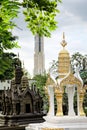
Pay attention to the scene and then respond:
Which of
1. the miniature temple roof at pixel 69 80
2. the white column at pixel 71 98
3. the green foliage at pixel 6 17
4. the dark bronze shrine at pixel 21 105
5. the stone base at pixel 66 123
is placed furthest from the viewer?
the dark bronze shrine at pixel 21 105

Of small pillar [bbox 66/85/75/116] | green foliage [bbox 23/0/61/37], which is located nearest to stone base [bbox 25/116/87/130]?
small pillar [bbox 66/85/75/116]

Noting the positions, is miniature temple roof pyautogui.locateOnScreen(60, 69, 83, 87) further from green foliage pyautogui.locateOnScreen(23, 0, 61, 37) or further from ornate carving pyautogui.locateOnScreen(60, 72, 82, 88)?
green foliage pyautogui.locateOnScreen(23, 0, 61, 37)

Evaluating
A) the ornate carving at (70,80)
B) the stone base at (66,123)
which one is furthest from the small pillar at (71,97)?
the stone base at (66,123)

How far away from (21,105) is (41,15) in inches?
714

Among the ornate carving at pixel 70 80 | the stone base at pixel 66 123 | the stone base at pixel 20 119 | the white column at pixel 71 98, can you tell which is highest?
the ornate carving at pixel 70 80

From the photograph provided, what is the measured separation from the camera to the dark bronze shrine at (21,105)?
2429 centimetres

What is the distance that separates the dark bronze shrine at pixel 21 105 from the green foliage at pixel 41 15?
54.9ft

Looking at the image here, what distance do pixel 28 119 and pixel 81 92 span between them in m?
9.03

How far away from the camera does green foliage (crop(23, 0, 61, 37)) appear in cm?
726

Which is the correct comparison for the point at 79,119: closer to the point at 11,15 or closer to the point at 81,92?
the point at 81,92

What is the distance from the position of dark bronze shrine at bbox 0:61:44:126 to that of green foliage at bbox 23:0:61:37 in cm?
1674

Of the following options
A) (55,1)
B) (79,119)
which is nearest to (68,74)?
(79,119)

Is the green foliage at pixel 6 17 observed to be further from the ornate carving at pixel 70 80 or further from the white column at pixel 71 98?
the white column at pixel 71 98

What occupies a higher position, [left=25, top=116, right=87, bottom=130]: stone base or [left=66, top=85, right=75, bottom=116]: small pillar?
[left=66, top=85, right=75, bottom=116]: small pillar
